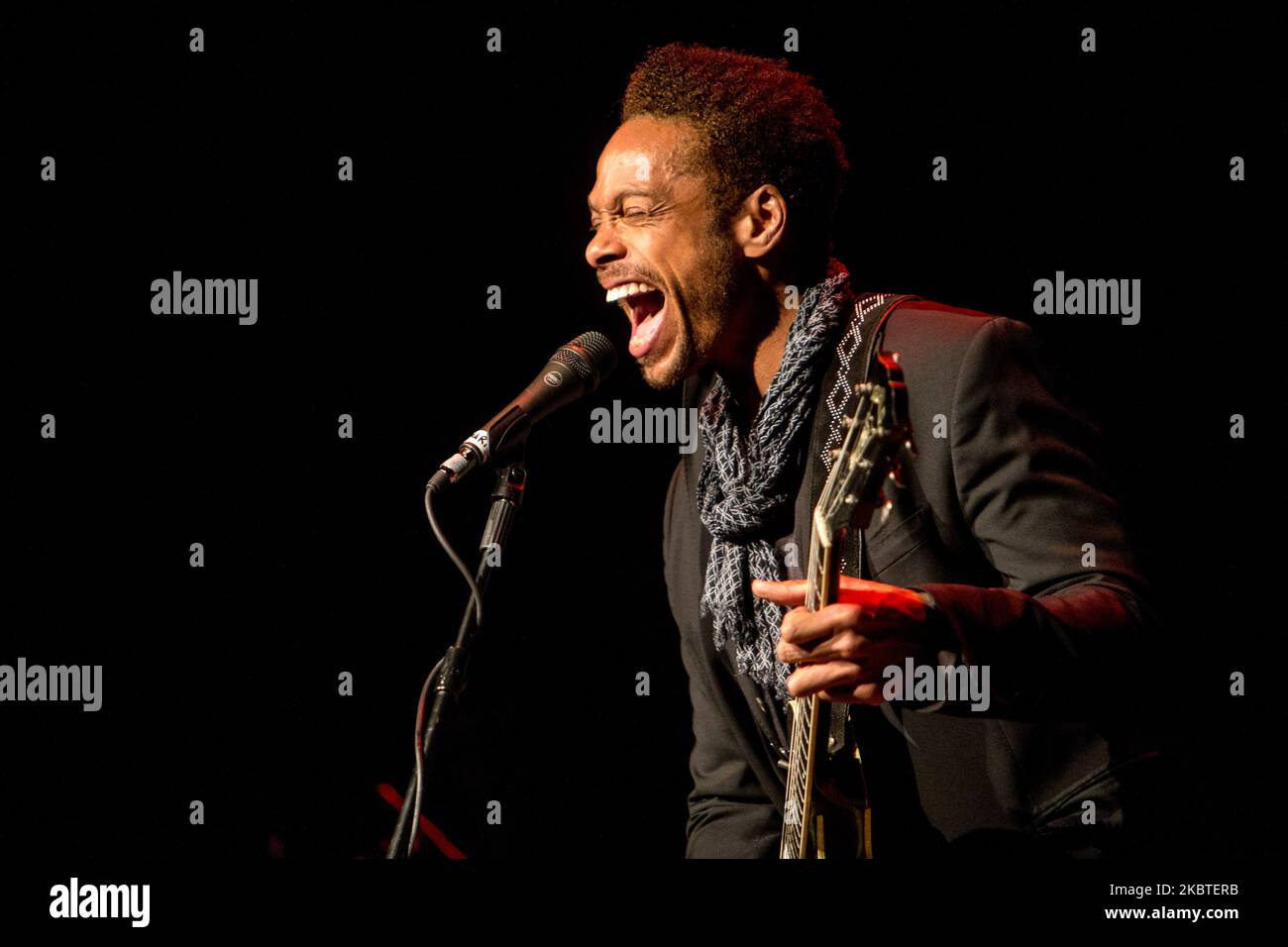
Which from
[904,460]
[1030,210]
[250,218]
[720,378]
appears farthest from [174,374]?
[1030,210]

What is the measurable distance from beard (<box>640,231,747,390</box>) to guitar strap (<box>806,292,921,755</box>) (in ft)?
0.96

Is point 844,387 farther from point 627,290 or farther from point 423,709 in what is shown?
point 423,709

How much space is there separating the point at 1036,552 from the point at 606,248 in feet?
3.87

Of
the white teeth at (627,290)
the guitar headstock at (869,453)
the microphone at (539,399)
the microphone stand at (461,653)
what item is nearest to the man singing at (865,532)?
the white teeth at (627,290)

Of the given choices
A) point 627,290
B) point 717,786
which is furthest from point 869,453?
point 717,786

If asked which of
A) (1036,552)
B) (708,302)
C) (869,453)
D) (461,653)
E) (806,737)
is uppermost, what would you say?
(708,302)

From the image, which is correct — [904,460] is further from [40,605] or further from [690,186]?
[40,605]

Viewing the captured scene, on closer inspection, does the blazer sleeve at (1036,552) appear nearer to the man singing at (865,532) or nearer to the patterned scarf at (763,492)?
the man singing at (865,532)

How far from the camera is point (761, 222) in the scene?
8.70 ft

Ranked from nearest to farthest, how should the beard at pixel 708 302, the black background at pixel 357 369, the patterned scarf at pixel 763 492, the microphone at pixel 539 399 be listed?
1. the microphone at pixel 539 399
2. the patterned scarf at pixel 763 492
3. the beard at pixel 708 302
4. the black background at pixel 357 369

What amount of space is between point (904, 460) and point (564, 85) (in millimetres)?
1816

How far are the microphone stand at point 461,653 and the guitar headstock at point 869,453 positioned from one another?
0.67m

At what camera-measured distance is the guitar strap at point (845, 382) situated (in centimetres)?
231

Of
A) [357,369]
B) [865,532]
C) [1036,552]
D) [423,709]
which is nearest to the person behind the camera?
[1036,552]
